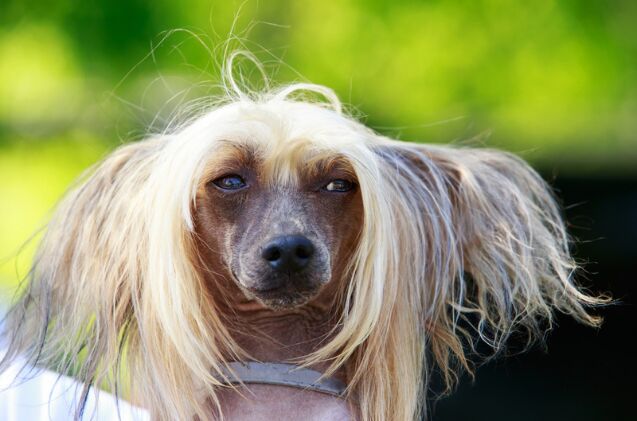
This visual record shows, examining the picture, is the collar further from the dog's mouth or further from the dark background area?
the dark background area

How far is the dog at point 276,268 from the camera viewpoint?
5.61ft

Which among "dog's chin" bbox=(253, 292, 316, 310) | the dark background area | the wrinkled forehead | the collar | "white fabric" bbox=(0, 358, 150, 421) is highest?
the wrinkled forehead

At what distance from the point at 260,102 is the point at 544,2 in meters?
4.07

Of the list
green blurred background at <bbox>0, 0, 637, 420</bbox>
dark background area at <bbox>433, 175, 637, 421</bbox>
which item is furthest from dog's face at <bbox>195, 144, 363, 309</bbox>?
green blurred background at <bbox>0, 0, 637, 420</bbox>

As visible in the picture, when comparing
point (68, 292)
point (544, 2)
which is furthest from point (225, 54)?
point (544, 2)

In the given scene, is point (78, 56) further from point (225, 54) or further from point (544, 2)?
point (225, 54)

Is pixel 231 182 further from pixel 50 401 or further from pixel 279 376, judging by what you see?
pixel 50 401

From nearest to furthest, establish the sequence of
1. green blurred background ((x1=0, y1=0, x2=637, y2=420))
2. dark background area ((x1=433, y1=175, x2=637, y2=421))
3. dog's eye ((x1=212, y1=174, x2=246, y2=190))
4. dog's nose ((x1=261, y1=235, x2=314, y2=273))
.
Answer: dog's nose ((x1=261, y1=235, x2=314, y2=273)), dog's eye ((x1=212, y1=174, x2=246, y2=190)), dark background area ((x1=433, y1=175, x2=637, y2=421)), green blurred background ((x1=0, y1=0, x2=637, y2=420))

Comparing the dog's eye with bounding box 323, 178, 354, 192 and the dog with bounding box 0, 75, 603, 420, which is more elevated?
the dog's eye with bounding box 323, 178, 354, 192

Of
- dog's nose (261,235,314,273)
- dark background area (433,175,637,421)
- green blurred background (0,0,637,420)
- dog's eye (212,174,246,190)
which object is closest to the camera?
dog's nose (261,235,314,273)

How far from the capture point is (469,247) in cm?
187

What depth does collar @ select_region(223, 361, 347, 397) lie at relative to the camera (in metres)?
1.71

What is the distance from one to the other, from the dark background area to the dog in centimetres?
166

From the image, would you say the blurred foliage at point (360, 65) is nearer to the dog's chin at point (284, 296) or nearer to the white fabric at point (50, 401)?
the white fabric at point (50, 401)
